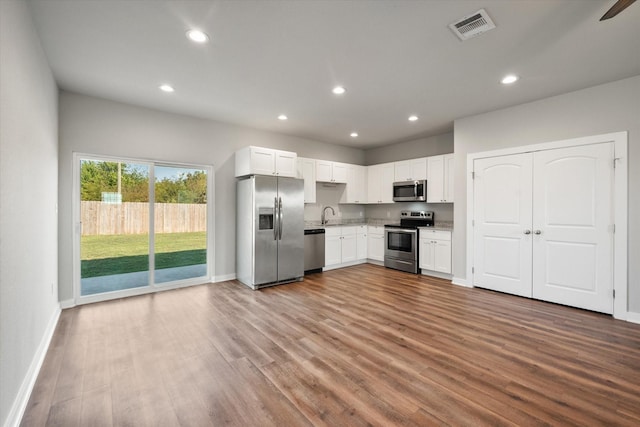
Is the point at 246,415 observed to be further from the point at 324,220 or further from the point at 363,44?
the point at 324,220

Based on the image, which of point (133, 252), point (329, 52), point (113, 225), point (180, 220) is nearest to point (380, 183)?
point (329, 52)

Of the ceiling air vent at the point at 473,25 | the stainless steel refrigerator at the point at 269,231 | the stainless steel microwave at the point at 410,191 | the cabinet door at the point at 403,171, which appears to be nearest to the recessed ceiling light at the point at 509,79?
the ceiling air vent at the point at 473,25

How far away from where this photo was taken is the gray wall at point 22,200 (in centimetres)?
165

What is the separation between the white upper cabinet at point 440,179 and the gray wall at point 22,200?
5.65 meters

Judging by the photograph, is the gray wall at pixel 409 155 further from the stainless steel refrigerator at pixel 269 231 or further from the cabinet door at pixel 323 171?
the stainless steel refrigerator at pixel 269 231

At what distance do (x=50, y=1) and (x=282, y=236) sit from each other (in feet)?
12.1

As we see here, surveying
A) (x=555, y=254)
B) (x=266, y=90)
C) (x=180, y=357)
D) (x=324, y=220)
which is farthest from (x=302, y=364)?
(x=324, y=220)

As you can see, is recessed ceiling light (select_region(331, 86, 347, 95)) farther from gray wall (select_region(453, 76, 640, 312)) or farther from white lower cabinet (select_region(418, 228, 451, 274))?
white lower cabinet (select_region(418, 228, 451, 274))

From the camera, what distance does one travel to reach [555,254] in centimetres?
385

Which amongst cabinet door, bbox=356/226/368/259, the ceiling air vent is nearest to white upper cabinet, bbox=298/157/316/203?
cabinet door, bbox=356/226/368/259

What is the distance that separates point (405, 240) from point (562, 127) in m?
3.04

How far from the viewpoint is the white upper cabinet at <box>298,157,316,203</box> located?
5812 mm

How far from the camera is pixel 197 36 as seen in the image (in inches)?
98.7

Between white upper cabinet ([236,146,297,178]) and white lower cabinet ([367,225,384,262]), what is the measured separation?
2374 mm
